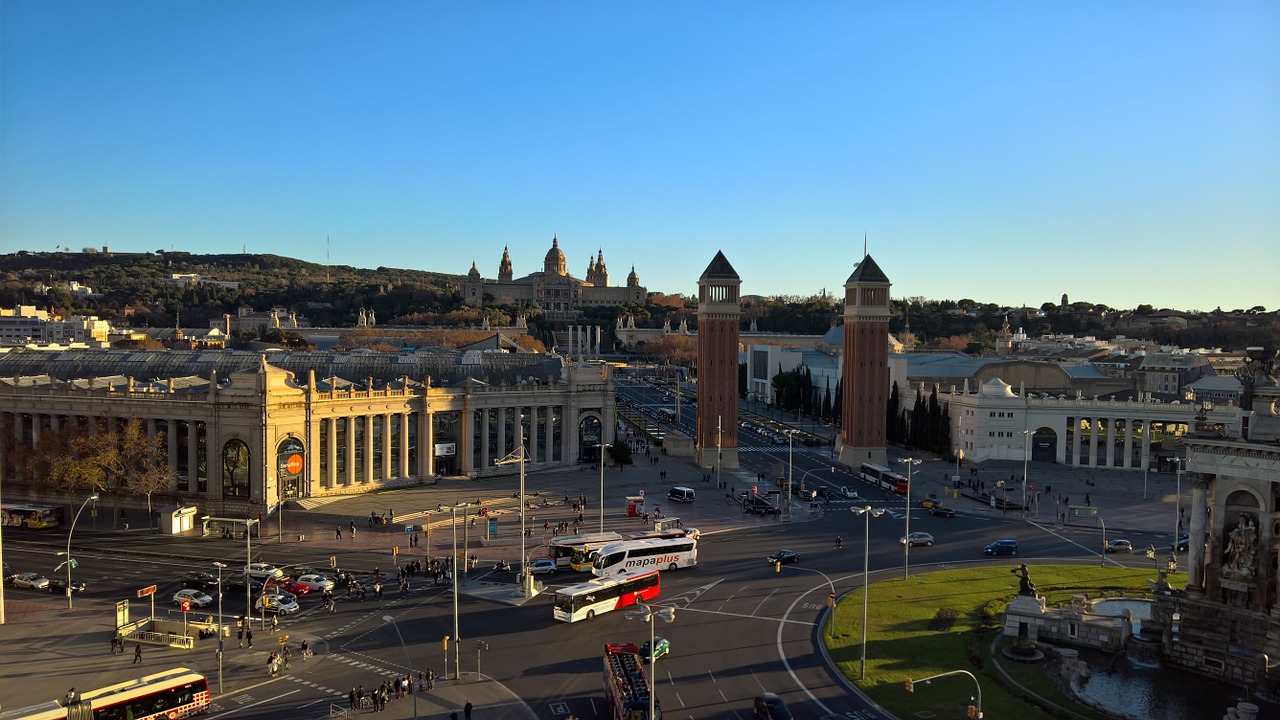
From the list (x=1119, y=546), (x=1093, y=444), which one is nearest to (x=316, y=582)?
(x=1119, y=546)

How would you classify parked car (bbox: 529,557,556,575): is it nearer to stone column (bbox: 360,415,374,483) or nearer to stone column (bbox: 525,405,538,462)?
stone column (bbox: 360,415,374,483)

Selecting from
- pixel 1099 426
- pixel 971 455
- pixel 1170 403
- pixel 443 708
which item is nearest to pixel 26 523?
pixel 443 708

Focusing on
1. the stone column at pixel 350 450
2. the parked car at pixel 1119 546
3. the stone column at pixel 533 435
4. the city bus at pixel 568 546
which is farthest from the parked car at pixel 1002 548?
the stone column at pixel 350 450

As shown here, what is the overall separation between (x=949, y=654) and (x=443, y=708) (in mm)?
21100

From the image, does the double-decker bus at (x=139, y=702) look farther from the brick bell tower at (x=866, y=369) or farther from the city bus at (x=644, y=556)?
the brick bell tower at (x=866, y=369)

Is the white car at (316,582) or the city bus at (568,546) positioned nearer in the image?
the white car at (316,582)

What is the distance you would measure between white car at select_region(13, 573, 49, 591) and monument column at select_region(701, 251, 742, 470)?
193 feet

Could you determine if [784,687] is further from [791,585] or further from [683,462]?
[683,462]

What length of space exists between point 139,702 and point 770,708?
21887 mm

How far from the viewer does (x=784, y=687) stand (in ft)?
113

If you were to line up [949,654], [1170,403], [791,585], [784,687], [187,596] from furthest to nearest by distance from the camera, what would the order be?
[1170,403], [791,585], [187,596], [949,654], [784,687]

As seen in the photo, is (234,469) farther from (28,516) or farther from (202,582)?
(202,582)

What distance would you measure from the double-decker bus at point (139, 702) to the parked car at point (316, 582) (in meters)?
13.6

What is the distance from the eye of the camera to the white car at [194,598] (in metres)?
44.1
